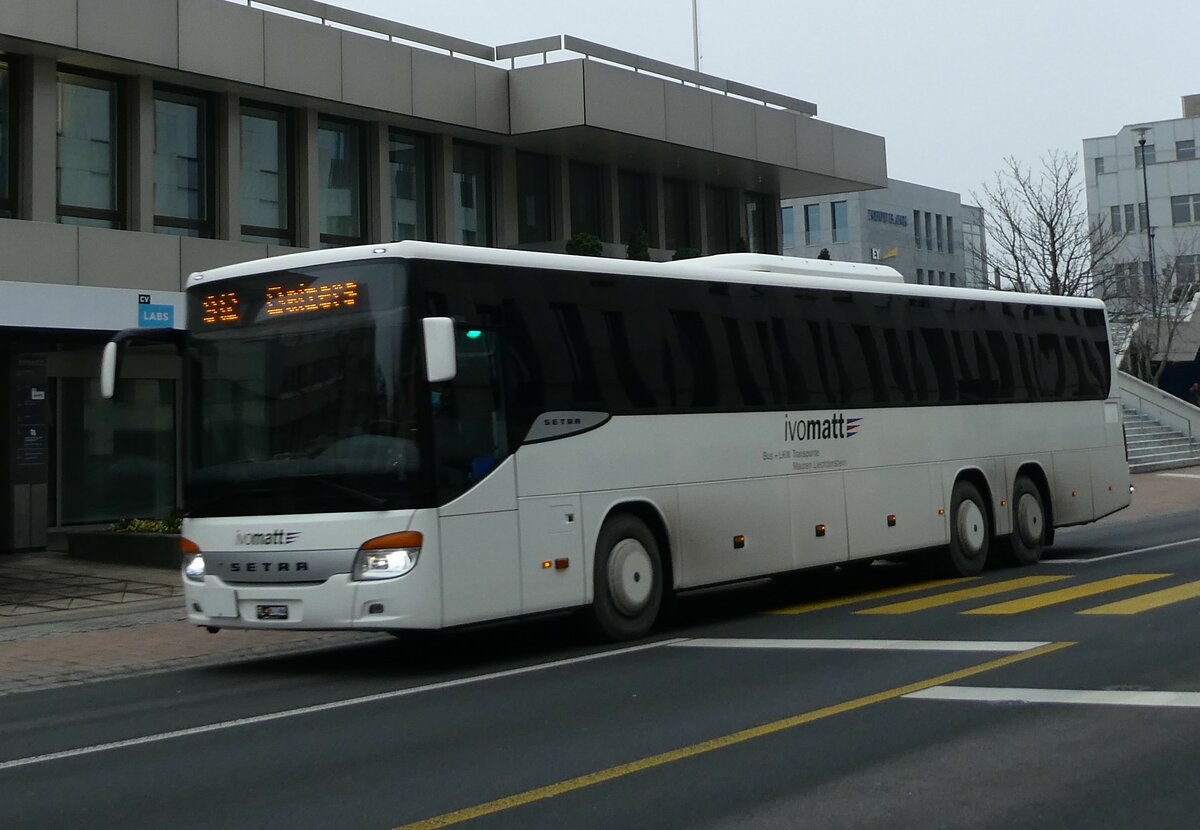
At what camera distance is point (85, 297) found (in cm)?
1966

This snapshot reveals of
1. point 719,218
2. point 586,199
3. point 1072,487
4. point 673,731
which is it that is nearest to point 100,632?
point 673,731

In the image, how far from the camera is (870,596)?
51.1 feet

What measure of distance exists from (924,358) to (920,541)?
6.61 ft

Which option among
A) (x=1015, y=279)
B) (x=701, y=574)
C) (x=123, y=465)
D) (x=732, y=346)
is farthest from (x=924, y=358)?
(x=1015, y=279)

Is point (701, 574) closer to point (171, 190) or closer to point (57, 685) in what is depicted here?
point (57, 685)

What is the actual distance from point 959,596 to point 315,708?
738 cm

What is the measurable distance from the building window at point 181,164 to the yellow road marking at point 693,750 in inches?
674

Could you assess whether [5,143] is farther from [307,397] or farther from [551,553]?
[551,553]

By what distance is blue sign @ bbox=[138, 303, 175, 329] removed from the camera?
20.5 metres

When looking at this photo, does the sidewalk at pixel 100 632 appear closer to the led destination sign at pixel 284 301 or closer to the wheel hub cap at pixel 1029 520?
the led destination sign at pixel 284 301

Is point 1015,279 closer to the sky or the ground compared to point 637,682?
closer to the sky

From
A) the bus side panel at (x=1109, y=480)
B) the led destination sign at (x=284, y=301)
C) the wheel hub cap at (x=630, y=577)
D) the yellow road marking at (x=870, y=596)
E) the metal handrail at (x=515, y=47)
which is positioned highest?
the metal handrail at (x=515, y=47)

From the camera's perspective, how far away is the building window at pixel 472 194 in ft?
92.7

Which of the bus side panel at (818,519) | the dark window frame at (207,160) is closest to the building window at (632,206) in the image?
the dark window frame at (207,160)
